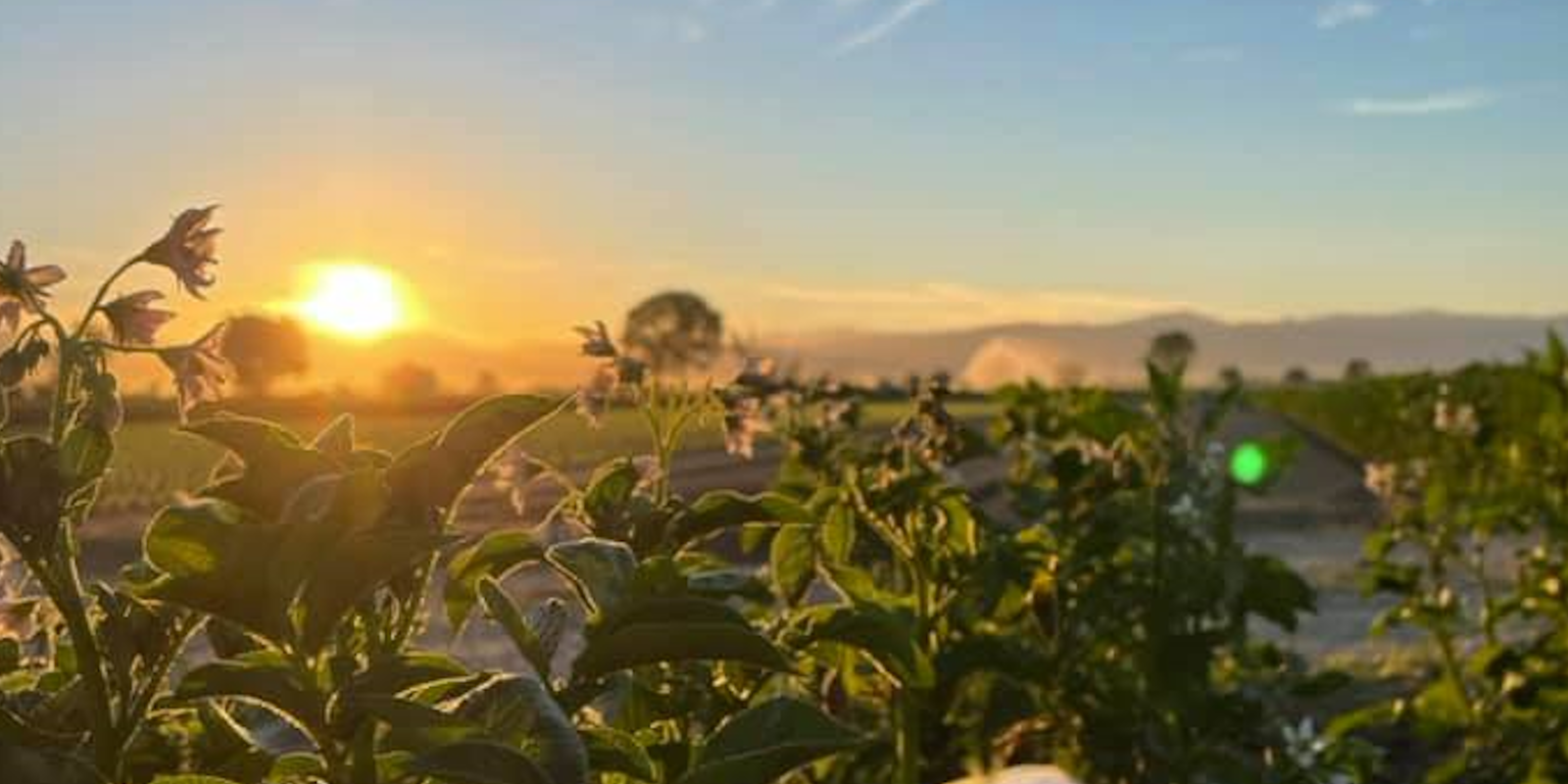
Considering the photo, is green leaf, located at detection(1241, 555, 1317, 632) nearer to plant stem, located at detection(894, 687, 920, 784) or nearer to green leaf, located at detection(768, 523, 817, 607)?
plant stem, located at detection(894, 687, 920, 784)

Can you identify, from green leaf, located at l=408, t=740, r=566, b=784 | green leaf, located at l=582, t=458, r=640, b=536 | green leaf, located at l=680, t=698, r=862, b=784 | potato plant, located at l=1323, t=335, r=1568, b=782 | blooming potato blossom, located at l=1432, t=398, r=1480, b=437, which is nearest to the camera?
green leaf, located at l=408, t=740, r=566, b=784

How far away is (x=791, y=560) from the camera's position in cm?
261

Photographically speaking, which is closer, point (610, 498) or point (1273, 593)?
point (610, 498)

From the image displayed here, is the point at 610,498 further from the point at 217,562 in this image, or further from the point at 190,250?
the point at 217,562

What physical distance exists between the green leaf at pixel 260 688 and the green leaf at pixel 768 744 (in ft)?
0.94

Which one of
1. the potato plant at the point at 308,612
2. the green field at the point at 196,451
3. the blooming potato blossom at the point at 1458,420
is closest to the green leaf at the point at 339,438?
the potato plant at the point at 308,612

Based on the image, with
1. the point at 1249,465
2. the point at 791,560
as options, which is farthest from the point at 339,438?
the point at 1249,465

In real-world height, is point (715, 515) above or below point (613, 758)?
above

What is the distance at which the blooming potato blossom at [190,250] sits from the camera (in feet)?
5.06

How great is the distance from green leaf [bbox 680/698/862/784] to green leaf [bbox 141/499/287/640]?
1.09 ft

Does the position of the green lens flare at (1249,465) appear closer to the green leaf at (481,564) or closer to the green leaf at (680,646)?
the green leaf at (481,564)

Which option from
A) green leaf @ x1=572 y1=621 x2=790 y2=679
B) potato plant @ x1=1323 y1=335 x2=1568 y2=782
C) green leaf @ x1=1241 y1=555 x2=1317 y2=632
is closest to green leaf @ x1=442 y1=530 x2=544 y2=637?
green leaf @ x1=572 y1=621 x2=790 y2=679

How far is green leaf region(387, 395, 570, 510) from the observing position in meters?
1.34

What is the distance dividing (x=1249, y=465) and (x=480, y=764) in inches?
141
